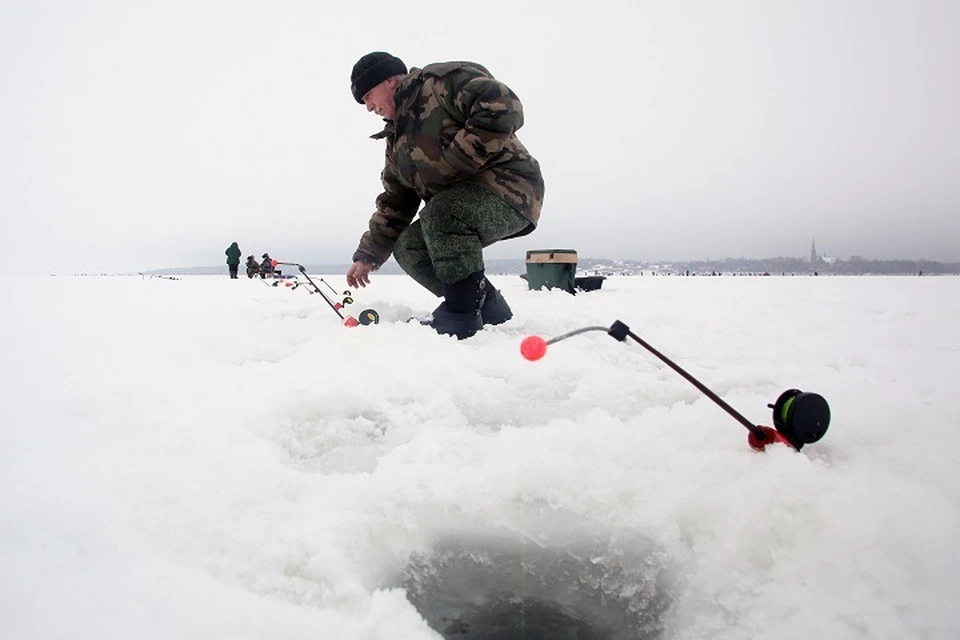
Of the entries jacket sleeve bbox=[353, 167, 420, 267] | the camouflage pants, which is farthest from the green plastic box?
the camouflage pants

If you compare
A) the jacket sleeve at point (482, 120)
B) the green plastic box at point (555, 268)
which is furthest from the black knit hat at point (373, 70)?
the green plastic box at point (555, 268)

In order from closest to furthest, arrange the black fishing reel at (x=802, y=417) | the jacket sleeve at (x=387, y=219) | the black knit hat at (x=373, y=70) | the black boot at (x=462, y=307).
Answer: the black fishing reel at (x=802, y=417) < the black boot at (x=462, y=307) < the black knit hat at (x=373, y=70) < the jacket sleeve at (x=387, y=219)

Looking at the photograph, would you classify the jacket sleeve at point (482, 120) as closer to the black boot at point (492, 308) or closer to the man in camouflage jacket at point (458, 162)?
the man in camouflage jacket at point (458, 162)

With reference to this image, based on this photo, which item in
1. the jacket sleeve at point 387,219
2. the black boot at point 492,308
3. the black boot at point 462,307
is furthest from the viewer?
the jacket sleeve at point 387,219

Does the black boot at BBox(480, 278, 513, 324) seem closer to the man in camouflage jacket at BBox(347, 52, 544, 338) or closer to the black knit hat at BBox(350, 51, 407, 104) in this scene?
the man in camouflage jacket at BBox(347, 52, 544, 338)

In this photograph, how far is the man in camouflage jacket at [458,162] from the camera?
261 cm

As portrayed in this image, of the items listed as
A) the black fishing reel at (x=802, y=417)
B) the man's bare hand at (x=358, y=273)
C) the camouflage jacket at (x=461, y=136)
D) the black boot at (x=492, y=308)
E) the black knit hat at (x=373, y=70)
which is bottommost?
the black fishing reel at (x=802, y=417)

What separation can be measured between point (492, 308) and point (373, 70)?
1.49 meters

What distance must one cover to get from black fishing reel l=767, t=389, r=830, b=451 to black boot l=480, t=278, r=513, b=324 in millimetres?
1945

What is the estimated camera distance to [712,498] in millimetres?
1089

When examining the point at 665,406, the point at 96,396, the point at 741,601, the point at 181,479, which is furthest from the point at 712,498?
the point at 96,396

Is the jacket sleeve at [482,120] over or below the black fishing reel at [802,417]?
over

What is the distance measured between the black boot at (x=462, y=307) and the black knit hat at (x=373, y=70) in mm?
1209

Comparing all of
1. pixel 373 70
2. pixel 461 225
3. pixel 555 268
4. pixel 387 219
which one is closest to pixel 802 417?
pixel 461 225
